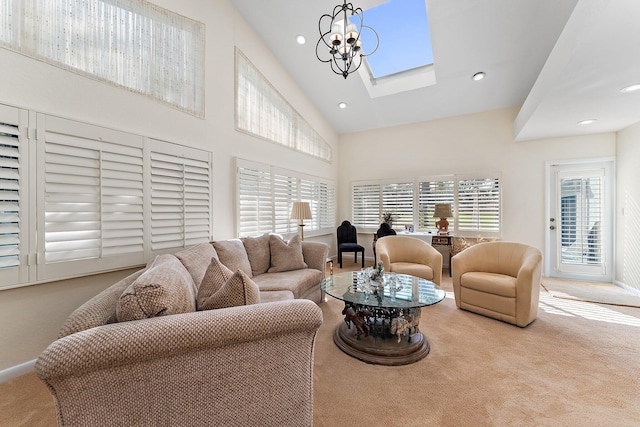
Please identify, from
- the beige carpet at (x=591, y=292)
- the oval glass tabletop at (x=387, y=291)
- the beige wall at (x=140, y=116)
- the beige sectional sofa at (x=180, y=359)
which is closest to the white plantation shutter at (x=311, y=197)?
the beige wall at (x=140, y=116)

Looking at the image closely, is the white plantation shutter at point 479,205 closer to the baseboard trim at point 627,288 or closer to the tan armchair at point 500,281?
the baseboard trim at point 627,288

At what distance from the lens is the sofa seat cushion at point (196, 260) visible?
2.08 metres

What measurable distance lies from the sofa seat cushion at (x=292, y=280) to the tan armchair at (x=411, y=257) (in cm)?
106

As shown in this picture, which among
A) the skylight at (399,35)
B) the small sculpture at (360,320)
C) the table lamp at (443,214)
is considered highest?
the skylight at (399,35)

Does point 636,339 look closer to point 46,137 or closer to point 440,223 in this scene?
point 440,223

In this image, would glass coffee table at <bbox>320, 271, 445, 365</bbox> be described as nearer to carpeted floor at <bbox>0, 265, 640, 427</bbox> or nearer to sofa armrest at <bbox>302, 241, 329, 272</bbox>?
carpeted floor at <bbox>0, 265, 640, 427</bbox>

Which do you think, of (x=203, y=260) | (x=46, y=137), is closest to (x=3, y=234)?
(x=46, y=137)

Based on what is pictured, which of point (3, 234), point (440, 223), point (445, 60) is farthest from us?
point (440, 223)

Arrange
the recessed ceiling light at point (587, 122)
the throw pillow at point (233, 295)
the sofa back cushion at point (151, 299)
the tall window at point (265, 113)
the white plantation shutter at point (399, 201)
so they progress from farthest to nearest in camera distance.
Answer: the white plantation shutter at point (399, 201), the tall window at point (265, 113), the recessed ceiling light at point (587, 122), the throw pillow at point (233, 295), the sofa back cushion at point (151, 299)

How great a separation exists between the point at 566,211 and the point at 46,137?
684 centimetres

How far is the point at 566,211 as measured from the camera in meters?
4.42

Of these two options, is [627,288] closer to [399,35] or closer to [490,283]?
[490,283]

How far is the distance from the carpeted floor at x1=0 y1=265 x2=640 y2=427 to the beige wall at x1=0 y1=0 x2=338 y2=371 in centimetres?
44

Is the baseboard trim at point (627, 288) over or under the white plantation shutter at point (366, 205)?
under
